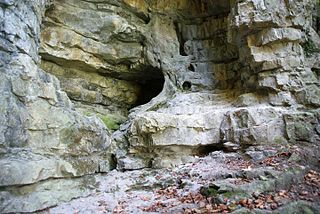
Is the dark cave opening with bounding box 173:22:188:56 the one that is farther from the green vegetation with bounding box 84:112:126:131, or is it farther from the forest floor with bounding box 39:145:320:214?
the forest floor with bounding box 39:145:320:214

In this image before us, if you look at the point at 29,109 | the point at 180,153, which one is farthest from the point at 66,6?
the point at 180,153

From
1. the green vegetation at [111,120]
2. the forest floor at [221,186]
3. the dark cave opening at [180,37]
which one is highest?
the dark cave opening at [180,37]

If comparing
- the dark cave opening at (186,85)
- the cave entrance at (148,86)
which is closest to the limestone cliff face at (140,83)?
the dark cave opening at (186,85)

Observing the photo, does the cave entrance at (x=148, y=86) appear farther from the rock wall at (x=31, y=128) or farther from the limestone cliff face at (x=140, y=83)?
the rock wall at (x=31, y=128)

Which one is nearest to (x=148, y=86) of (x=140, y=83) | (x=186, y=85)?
(x=140, y=83)

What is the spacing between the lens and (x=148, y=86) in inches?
739

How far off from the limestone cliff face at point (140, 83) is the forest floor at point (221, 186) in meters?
0.68

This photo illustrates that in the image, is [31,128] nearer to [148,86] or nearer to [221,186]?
[221,186]

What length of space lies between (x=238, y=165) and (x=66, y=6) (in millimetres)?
10519

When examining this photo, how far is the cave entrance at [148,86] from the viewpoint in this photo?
1760cm

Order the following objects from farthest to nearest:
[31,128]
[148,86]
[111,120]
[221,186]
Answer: [148,86]
[111,120]
[31,128]
[221,186]

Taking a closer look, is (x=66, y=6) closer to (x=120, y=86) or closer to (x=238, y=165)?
(x=120, y=86)

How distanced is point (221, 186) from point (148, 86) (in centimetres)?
1213

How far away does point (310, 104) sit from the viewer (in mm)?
11484
